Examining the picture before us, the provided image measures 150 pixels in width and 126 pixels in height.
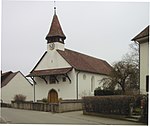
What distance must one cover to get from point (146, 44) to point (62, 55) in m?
9.89

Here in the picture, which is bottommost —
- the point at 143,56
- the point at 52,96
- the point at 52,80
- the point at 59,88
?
the point at 52,96

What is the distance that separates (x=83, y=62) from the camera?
2328 centimetres

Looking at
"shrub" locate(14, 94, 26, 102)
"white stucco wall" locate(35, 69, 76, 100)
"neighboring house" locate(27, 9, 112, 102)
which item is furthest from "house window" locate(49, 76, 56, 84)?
"shrub" locate(14, 94, 26, 102)

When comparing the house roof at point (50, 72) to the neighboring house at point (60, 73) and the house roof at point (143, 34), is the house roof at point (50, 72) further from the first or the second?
the house roof at point (143, 34)

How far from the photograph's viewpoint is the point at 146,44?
508 inches

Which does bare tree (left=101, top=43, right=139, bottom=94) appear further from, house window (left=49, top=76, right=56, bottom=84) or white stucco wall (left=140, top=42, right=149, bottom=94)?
white stucco wall (left=140, top=42, right=149, bottom=94)

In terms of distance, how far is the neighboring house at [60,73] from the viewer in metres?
21.0

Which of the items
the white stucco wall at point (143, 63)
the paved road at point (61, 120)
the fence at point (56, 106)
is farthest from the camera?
the fence at point (56, 106)

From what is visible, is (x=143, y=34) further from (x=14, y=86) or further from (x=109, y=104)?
(x=14, y=86)

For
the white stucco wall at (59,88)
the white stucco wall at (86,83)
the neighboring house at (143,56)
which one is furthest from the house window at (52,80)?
the neighboring house at (143,56)

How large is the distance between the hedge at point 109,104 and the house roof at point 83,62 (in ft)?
24.7

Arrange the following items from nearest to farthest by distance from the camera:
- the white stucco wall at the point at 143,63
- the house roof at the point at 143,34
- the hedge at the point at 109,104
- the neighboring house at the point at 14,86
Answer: the hedge at the point at 109,104
the white stucco wall at the point at 143,63
the house roof at the point at 143,34
the neighboring house at the point at 14,86

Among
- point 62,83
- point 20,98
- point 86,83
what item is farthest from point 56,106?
point 20,98

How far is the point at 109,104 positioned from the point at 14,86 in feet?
50.5
